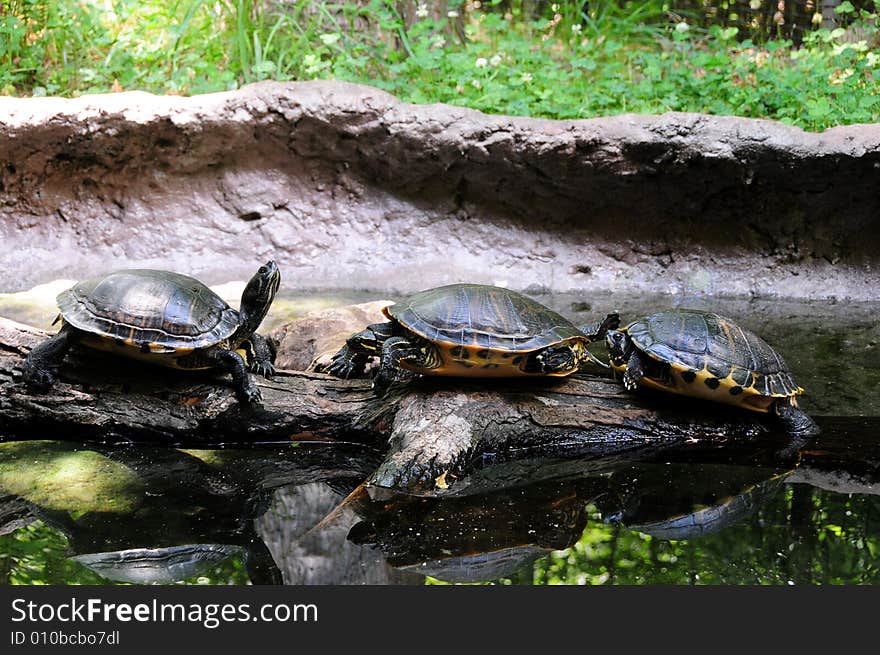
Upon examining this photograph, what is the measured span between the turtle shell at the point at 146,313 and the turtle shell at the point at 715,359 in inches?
80.3

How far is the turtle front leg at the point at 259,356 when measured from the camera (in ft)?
13.2

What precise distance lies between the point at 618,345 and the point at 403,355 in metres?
1.09

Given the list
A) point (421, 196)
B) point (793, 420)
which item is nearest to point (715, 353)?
point (793, 420)

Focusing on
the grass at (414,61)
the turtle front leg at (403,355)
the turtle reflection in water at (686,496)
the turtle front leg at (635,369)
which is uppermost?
the grass at (414,61)

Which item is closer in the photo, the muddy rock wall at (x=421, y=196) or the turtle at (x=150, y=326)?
the turtle at (x=150, y=326)

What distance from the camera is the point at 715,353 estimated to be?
12.5 feet

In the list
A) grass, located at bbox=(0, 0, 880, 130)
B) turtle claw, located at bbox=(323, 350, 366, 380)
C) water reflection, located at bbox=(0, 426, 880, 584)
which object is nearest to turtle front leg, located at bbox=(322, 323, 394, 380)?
turtle claw, located at bbox=(323, 350, 366, 380)

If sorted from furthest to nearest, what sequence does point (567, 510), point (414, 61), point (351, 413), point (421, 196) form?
point (414, 61), point (421, 196), point (351, 413), point (567, 510)

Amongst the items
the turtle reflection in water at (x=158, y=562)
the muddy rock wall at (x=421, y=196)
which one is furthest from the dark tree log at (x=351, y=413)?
the muddy rock wall at (x=421, y=196)

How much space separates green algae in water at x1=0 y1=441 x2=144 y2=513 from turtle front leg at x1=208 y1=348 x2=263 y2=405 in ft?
1.95

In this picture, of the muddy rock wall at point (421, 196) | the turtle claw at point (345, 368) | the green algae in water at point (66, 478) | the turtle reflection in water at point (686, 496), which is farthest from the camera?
the muddy rock wall at point (421, 196)

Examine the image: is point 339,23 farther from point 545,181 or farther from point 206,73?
point 545,181

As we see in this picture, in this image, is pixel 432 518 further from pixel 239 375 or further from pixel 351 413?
pixel 239 375

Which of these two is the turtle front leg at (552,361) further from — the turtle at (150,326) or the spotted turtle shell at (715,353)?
the turtle at (150,326)
